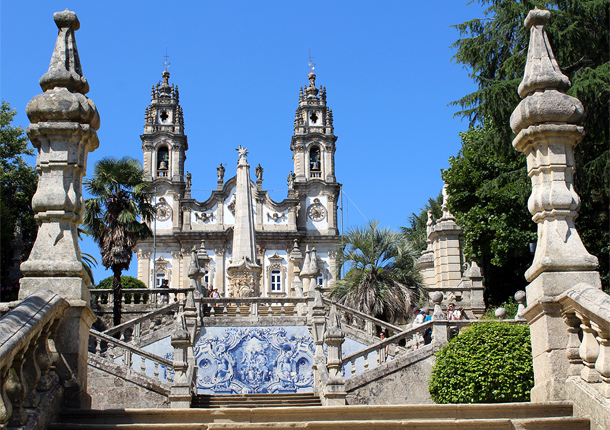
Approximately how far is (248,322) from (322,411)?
51.8 ft

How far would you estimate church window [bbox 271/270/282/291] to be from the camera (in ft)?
199

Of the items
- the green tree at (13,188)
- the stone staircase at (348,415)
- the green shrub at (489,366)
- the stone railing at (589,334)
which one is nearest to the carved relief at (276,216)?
the green tree at (13,188)

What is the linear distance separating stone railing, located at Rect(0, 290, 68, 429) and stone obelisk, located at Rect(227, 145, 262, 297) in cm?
2109

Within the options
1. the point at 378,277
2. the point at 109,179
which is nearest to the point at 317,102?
the point at 109,179

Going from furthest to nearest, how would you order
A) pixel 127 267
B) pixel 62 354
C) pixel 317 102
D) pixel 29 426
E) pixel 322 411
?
pixel 317 102
pixel 127 267
pixel 62 354
pixel 322 411
pixel 29 426

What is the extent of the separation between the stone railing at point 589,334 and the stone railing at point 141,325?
49.0 ft

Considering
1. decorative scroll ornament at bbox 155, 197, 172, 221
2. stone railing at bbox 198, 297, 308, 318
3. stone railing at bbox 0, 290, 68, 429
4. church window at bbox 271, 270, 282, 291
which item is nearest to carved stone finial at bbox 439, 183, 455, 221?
Result: stone railing at bbox 198, 297, 308, 318

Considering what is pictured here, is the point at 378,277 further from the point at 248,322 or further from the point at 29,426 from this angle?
the point at 29,426

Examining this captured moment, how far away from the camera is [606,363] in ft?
22.8

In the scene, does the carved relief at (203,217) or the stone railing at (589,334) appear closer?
the stone railing at (589,334)

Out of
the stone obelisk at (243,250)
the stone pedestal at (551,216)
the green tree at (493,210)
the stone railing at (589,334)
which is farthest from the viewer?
the stone obelisk at (243,250)

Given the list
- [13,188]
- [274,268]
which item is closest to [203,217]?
[274,268]

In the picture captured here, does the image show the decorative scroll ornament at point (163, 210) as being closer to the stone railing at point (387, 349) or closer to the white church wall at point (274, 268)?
the white church wall at point (274, 268)

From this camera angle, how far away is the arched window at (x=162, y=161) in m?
64.4
